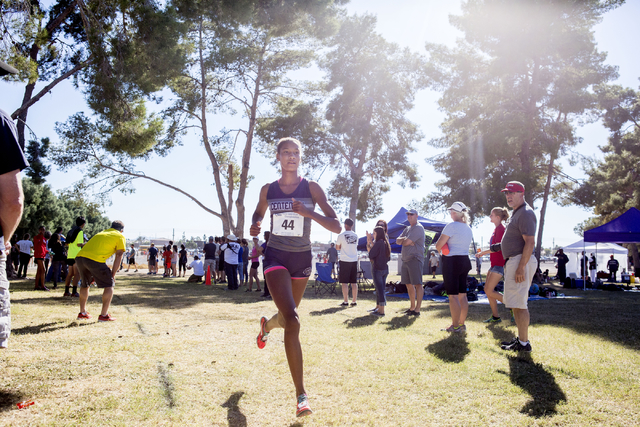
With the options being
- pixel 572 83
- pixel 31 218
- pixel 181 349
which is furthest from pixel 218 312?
pixel 31 218

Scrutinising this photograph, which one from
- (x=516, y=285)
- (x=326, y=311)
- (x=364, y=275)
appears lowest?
(x=326, y=311)

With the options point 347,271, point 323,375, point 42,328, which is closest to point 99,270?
point 42,328

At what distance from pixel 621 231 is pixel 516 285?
12.5 metres

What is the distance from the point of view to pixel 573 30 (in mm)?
17750

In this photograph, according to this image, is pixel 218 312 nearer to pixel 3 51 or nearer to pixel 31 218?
pixel 3 51

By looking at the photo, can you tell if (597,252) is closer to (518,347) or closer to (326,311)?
(326,311)

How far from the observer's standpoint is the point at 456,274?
550cm

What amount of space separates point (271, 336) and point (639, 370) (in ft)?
12.8

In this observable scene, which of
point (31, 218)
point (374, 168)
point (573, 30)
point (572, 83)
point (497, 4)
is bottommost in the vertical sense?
point (31, 218)

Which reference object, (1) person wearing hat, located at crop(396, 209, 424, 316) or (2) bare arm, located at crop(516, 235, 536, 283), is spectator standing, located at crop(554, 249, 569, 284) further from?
(2) bare arm, located at crop(516, 235, 536, 283)

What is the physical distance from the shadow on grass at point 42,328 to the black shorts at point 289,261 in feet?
12.8

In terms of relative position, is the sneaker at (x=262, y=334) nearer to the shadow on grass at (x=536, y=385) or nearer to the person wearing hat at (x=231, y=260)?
the shadow on grass at (x=536, y=385)

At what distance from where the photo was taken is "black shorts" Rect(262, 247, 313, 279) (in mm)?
3086

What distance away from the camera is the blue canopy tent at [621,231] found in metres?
13.6
